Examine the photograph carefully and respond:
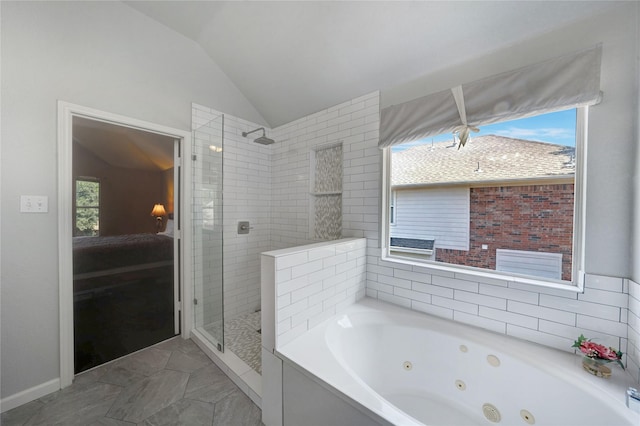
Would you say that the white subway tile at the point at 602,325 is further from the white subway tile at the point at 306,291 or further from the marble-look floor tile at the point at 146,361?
the marble-look floor tile at the point at 146,361

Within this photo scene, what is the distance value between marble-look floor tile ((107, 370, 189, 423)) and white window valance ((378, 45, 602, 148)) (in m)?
2.55

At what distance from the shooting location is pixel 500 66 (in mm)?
1528

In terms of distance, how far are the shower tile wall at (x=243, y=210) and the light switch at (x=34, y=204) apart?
52.4 inches

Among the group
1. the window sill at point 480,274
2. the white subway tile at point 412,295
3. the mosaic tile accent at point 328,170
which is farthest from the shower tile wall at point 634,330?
the mosaic tile accent at point 328,170

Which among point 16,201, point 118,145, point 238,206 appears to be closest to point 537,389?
point 238,206

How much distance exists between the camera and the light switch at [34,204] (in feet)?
5.00

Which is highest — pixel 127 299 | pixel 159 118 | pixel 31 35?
pixel 31 35

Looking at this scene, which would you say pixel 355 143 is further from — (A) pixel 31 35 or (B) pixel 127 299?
(B) pixel 127 299

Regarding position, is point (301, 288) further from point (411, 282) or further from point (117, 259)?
point (117, 259)

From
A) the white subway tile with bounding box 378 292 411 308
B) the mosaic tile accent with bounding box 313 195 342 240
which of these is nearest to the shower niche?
the mosaic tile accent with bounding box 313 195 342 240

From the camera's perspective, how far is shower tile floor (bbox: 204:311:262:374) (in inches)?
77.7

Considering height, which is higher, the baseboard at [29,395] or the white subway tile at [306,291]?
the white subway tile at [306,291]

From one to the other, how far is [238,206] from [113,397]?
1.86m

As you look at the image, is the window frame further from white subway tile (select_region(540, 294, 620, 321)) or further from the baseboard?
white subway tile (select_region(540, 294, 620, 321))
